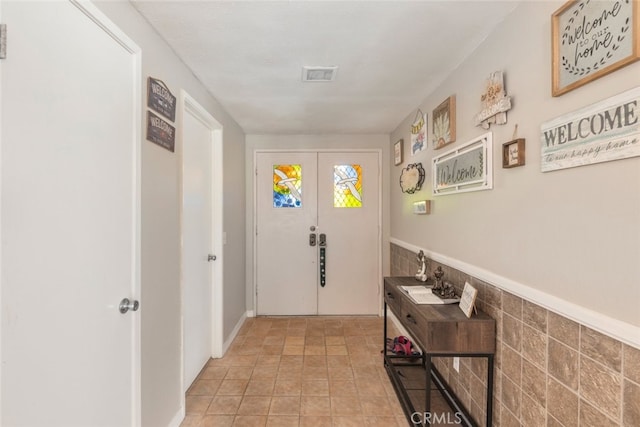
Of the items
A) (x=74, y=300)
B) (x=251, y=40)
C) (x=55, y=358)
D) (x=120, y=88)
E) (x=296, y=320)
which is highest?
(x=251, y=40)

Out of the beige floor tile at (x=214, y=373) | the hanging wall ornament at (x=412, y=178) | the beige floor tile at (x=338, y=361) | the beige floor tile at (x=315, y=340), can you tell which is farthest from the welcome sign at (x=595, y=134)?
the beige floor tile at (x=214, y=373)

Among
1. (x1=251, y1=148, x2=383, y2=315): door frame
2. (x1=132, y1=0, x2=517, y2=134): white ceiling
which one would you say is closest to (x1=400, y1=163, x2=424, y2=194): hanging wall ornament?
(x1=132, y1=0, x2=517, y2=134): white ceiling

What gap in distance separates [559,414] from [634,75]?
1.22 meters

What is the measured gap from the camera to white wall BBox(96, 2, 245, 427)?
4.76 ft

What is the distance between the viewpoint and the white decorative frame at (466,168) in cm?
157

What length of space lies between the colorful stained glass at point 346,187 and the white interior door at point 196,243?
1.57 m

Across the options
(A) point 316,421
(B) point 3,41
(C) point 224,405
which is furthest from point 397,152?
(B) point 3,41

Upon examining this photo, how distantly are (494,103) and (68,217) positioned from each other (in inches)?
75.4

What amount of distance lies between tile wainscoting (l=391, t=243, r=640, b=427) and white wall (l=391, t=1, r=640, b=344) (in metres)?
0.09

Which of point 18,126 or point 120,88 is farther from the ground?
point 120,88

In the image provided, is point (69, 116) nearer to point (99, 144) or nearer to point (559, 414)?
point (99, 144)

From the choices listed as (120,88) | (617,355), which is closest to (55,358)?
(120,88)

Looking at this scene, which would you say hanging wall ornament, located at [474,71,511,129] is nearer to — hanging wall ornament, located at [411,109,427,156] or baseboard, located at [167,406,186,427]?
hanging wall ornament, located at [411,109,427,156]

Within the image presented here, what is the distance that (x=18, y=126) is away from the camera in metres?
0.83
